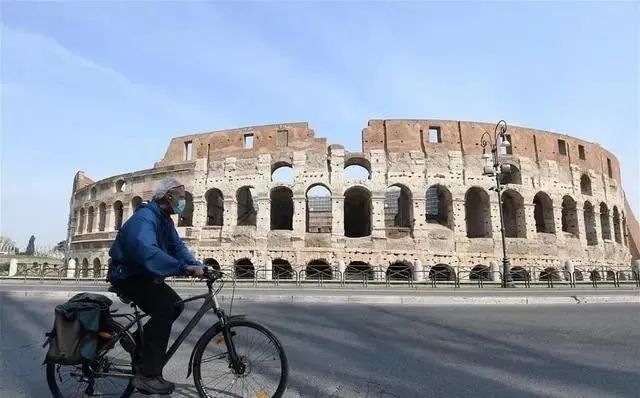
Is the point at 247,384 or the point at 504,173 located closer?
the point at 247,384

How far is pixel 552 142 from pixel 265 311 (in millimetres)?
26318

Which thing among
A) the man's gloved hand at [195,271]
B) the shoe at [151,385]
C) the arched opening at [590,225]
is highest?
the arched opening at [590,225]

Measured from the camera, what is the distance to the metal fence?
16688 mm

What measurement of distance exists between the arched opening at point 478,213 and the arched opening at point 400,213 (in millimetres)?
3822

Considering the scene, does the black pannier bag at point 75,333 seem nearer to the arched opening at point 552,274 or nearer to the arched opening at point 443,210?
the arched opening at point 443,210

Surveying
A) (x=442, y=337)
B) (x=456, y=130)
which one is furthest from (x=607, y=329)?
(x=456, y=130)

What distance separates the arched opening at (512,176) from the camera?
25.4 metres

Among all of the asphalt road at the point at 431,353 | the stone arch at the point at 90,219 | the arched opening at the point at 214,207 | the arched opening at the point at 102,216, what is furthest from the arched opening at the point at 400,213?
the stone arch at the point at 90,219

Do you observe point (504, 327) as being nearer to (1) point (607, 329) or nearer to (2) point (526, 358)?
(1) point (607, 329)

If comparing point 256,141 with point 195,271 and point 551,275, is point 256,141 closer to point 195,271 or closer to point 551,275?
point 551,275

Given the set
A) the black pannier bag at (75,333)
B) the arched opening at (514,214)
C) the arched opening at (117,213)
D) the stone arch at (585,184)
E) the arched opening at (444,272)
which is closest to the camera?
the black pannier bag at (75,333)

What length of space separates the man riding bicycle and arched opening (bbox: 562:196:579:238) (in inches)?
1155

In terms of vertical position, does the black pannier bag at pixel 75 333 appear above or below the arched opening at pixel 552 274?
above

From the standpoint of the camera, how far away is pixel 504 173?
26672 mm
